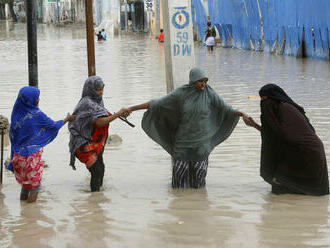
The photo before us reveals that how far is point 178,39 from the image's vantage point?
687 cm

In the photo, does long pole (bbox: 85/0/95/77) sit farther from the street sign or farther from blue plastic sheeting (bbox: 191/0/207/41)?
the street sign

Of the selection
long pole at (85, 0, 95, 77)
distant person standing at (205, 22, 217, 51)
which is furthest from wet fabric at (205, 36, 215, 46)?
long pole at (85, 0, 95, 77)

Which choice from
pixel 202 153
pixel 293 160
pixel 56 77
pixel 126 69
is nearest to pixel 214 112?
pixel 202 153

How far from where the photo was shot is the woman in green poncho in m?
5.96

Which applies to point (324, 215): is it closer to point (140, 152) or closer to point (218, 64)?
point (140, 152)

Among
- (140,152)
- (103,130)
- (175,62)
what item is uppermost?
(175,62)

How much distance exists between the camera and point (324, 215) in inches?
206

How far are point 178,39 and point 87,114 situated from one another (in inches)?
56.5

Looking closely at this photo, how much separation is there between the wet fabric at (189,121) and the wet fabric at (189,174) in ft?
0.18

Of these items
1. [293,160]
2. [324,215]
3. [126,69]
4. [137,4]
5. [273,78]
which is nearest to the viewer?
[324,215]

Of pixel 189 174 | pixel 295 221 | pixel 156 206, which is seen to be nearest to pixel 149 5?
pixel 189 174

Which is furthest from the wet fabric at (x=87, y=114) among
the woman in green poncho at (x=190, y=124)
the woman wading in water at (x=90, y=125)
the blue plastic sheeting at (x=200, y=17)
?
the blue plastic sheeting at (x=200, y=17)

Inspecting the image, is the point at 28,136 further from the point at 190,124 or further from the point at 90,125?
the point at 190,124

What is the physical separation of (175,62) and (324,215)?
2330mm
